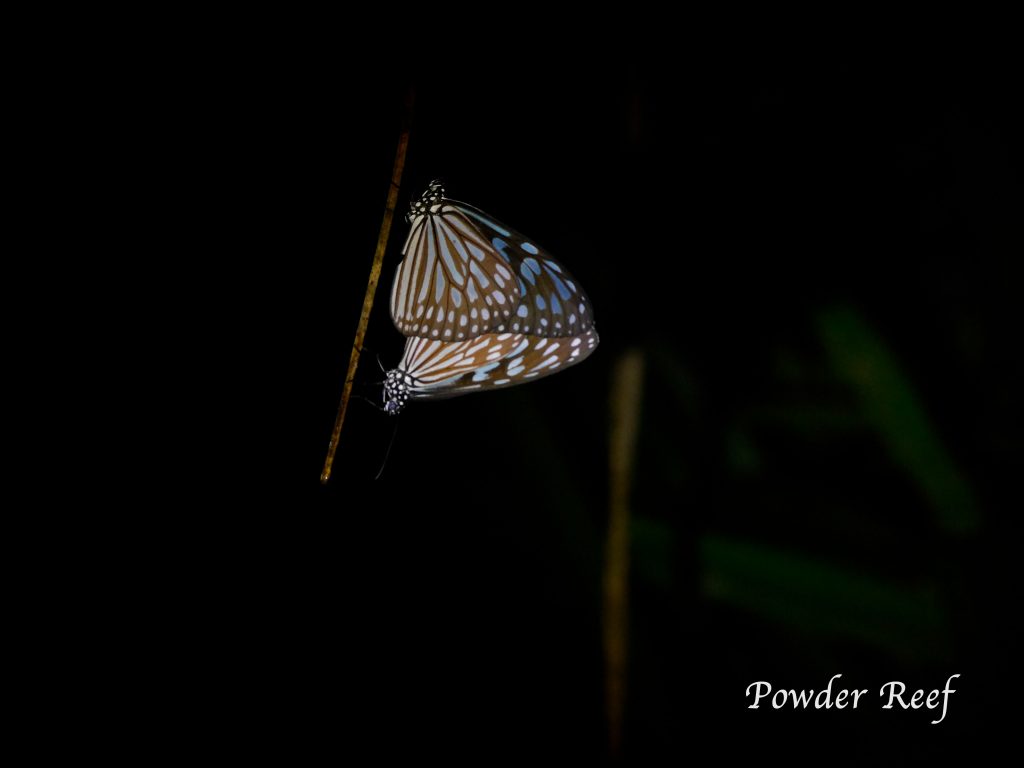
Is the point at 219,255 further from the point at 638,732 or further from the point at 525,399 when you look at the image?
the point at 638,732

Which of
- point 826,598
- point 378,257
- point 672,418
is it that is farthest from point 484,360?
point 672,418

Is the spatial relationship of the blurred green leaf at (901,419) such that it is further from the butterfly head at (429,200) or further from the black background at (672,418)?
the butterfly head at (429,200)

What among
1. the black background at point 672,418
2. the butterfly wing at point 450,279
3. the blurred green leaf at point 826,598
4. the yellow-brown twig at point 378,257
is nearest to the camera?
the yellow-brown twig at point 378,257

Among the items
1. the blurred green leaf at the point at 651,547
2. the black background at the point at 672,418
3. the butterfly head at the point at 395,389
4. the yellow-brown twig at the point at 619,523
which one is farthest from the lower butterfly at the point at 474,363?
the blurred green leaf at the point at 651,547

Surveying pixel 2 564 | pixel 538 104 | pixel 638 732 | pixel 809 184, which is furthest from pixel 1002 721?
pixel 2 564

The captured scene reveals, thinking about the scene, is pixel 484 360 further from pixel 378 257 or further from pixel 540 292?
pixel 378 257

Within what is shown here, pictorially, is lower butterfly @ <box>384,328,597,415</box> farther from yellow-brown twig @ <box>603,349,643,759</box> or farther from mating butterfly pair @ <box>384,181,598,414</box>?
yellow-brown twig @ <box>603,349,643,759</box>

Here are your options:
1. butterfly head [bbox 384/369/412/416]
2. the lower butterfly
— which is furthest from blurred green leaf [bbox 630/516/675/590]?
butterfly head [bbox 384/369/412/416]
